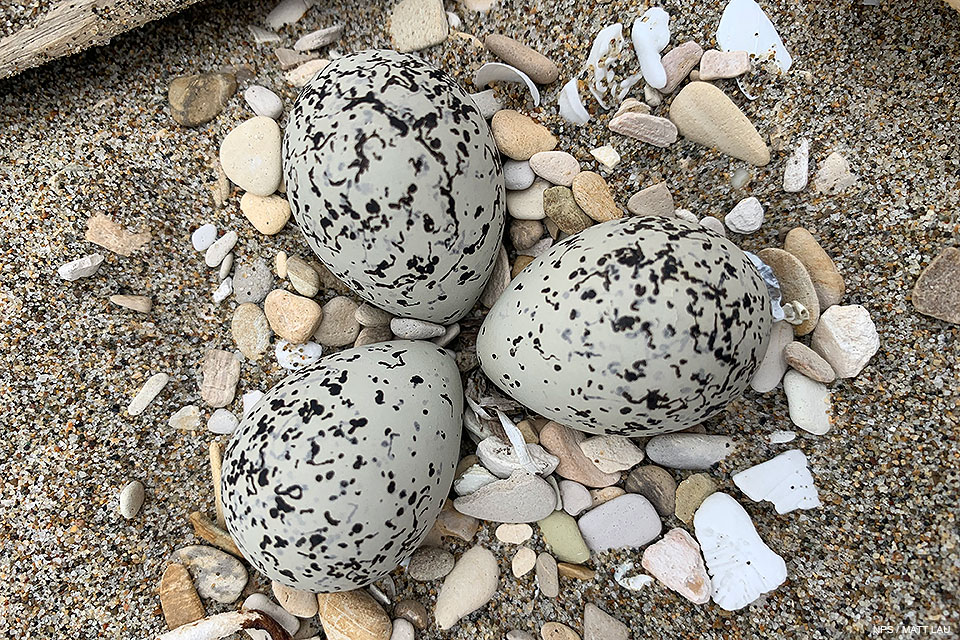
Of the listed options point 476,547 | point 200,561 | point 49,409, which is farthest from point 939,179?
point 49,409

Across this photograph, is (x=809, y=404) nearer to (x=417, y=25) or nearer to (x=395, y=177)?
(x=395, y=177)

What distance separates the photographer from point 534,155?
0.93 meters

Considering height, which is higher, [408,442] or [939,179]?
[939,179]

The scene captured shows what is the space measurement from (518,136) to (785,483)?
66cm

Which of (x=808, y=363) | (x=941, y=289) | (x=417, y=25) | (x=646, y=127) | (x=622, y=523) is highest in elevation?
(x=417, y=25)

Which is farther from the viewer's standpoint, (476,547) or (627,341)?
(476,547)

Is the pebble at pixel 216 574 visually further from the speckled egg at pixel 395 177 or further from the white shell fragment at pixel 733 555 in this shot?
the white shell fragment at pixel 733 555

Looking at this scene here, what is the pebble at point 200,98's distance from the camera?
0.99 meters

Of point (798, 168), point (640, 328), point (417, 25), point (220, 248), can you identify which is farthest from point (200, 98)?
point (798, 168)

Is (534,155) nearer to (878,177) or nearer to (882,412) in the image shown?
(878,177)

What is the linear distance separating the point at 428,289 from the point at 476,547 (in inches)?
16.8

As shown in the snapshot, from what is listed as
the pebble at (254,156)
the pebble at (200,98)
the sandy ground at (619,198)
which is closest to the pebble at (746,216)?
the sandy ground at (619,198)

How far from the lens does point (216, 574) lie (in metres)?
0.92

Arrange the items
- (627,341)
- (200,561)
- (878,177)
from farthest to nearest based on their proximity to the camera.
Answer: (200,561)
(878,177)
(627,341)
